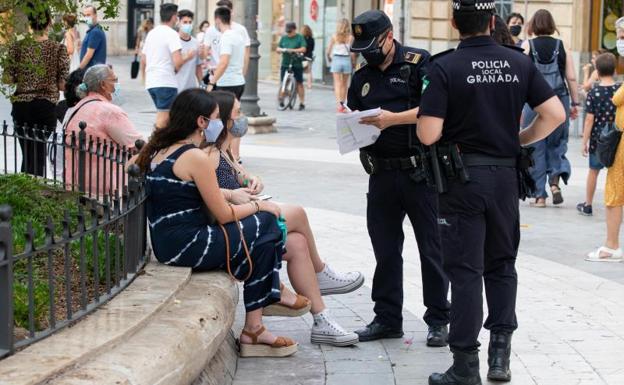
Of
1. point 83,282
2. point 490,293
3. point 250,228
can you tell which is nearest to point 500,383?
point 490,293

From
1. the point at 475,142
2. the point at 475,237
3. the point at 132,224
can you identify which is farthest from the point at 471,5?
the point at 132,224

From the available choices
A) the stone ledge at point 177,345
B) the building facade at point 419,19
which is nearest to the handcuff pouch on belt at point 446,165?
the stone ledge at point 177,345

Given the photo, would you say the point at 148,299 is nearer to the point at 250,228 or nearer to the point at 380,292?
the point at 250,228

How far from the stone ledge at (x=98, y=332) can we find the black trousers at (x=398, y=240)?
1155mm

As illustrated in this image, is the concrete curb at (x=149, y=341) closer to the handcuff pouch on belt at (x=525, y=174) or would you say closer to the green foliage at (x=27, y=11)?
the handcuff pouch on belt at (x=525, y=174)

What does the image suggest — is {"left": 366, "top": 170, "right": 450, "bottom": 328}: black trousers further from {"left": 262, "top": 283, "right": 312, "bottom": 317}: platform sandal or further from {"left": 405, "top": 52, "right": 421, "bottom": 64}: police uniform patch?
{"left": 405, "top": 52, "right": 421, "bottom": 64}: police uniform patch

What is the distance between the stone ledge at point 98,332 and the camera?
4.33 metres

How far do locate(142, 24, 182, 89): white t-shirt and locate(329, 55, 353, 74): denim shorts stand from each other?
9655 millimetres

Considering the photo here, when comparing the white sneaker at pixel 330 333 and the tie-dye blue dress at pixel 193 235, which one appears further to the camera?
the white sneaker at pixel 330 333

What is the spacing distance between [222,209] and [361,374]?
3.37 feet

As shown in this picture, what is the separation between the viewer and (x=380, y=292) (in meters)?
6.80

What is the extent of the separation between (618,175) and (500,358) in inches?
144

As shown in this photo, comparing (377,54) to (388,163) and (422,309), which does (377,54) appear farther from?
(422,309)

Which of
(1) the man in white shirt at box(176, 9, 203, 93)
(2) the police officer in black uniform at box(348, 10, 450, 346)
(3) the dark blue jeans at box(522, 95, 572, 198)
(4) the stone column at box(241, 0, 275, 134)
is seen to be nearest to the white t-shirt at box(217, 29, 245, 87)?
(1) the man in white shirt at box(176, 9, 203, 93)
